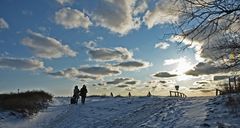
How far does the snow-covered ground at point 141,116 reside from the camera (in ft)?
51.0

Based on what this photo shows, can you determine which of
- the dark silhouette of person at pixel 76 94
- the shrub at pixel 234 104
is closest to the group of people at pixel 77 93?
the dark silhouette of person at pixel 76 94

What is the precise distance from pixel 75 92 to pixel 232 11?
84.0ft

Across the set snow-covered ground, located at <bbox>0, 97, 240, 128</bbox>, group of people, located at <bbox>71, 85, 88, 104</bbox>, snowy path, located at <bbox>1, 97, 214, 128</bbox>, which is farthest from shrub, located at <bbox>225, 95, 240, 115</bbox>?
group of people, located at <bbox>71, 85, 88, 104</bbox>

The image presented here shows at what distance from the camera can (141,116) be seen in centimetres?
2148

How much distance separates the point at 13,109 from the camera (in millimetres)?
27406

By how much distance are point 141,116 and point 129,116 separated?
1.52 meters

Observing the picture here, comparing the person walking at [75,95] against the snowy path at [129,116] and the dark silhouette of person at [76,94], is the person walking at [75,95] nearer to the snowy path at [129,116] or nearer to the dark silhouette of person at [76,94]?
the dark silhouette of person at [76,94]

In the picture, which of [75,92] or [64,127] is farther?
[75,92]

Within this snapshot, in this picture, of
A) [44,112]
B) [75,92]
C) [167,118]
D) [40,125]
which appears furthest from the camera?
[75,92]

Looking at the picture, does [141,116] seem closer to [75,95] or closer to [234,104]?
[234,104]

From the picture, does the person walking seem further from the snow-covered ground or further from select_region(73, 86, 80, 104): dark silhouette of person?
the snow-covered ground

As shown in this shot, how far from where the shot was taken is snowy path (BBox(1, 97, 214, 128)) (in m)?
17.0

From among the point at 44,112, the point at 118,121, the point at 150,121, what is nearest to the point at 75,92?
the point at 44,112

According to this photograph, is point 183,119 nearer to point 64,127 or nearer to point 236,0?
point 236,0
